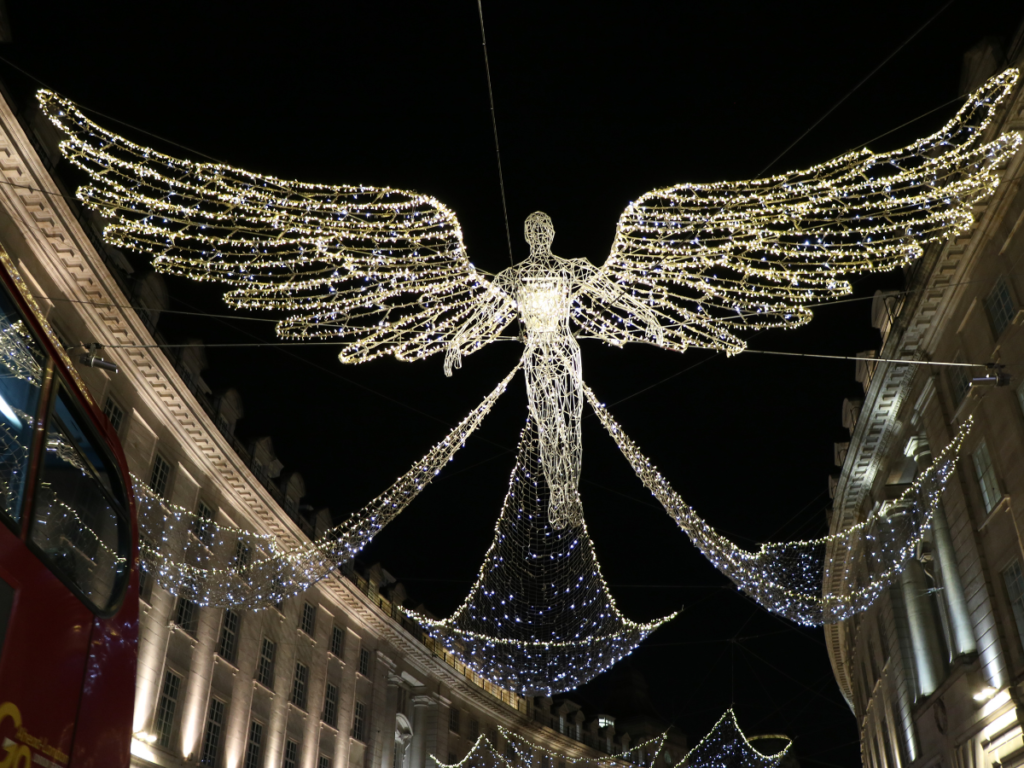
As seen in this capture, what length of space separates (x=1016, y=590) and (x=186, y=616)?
74.6 feet

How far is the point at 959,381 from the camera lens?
21.2 m

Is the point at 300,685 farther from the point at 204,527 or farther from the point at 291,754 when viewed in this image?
the point at 204,527

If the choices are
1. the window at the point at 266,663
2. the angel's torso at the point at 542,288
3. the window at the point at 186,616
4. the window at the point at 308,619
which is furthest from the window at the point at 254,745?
the angel's torso at the point at 542,288

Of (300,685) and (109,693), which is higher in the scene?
(300,685)

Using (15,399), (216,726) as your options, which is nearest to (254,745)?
(216,726)

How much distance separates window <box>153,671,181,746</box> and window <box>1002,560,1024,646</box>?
A: 22.0 meters

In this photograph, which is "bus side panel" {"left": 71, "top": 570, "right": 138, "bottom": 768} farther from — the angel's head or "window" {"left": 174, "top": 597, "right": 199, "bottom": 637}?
"window" {"left": 174, "top": 597, "right": 199, "bottom": 637}

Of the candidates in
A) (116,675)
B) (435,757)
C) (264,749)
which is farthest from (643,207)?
(435,757)

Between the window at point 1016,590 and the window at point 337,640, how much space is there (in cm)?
2648

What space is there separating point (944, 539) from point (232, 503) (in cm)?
2273

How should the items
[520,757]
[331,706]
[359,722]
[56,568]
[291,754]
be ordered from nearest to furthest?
[56,568], [291,754], [331,706], [359,722], [520,757]

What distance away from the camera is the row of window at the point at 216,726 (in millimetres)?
25266

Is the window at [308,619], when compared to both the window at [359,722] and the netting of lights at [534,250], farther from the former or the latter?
the netting of lights at [534,250]

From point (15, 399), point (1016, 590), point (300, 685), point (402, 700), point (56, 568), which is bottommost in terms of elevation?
point (56, 568)
